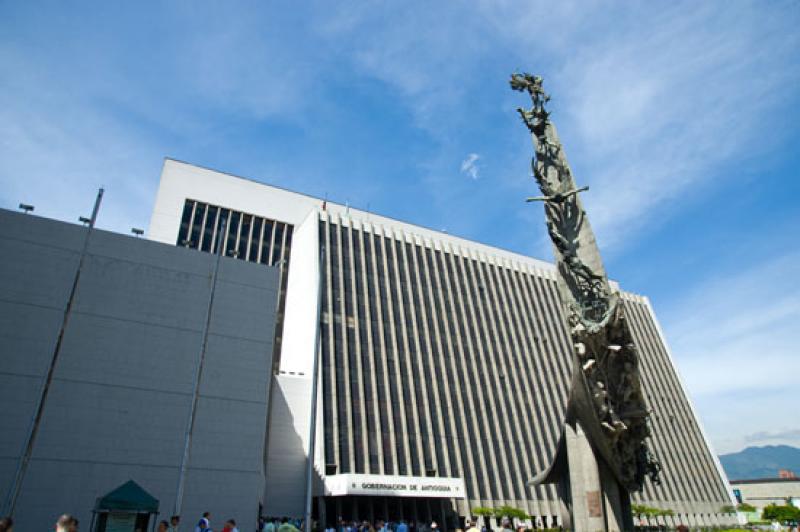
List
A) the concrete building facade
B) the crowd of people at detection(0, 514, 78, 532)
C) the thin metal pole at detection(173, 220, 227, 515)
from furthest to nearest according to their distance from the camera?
the concrete building facade < the thin metal pole at detection(173, 220, 227, 515) < the crowd of people at detection(0, 514, 78, 532)

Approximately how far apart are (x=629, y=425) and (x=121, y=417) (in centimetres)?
2274

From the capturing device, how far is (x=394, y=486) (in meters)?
38.5

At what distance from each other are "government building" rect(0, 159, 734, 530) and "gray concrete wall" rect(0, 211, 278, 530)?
3.1 inches

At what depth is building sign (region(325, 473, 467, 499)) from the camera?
36.8 meters

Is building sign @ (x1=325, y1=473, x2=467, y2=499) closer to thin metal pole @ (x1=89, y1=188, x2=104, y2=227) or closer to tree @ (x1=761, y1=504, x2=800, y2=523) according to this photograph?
thin metal pole @ (x1=89, y1=188, x2=104, y2=227)

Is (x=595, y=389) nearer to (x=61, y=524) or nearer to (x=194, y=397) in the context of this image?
(x=61, y=524)

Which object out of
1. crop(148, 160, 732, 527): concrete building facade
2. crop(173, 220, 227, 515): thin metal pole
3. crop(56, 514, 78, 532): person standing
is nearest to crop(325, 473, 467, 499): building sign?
crop(148, 160, 732, 527): concrete building facade

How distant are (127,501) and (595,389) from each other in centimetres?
1608

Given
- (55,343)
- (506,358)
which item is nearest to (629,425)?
(55,343)

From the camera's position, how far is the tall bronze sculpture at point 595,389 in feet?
60.5

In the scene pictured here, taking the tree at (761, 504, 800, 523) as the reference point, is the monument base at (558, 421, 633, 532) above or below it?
above

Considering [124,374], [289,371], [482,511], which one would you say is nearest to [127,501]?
[124,374]

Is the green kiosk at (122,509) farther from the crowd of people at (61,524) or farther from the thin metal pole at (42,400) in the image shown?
the crowd of people at (61,524)

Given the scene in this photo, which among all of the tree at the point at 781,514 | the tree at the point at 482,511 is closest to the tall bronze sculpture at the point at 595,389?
the tree at the point at 482,511
